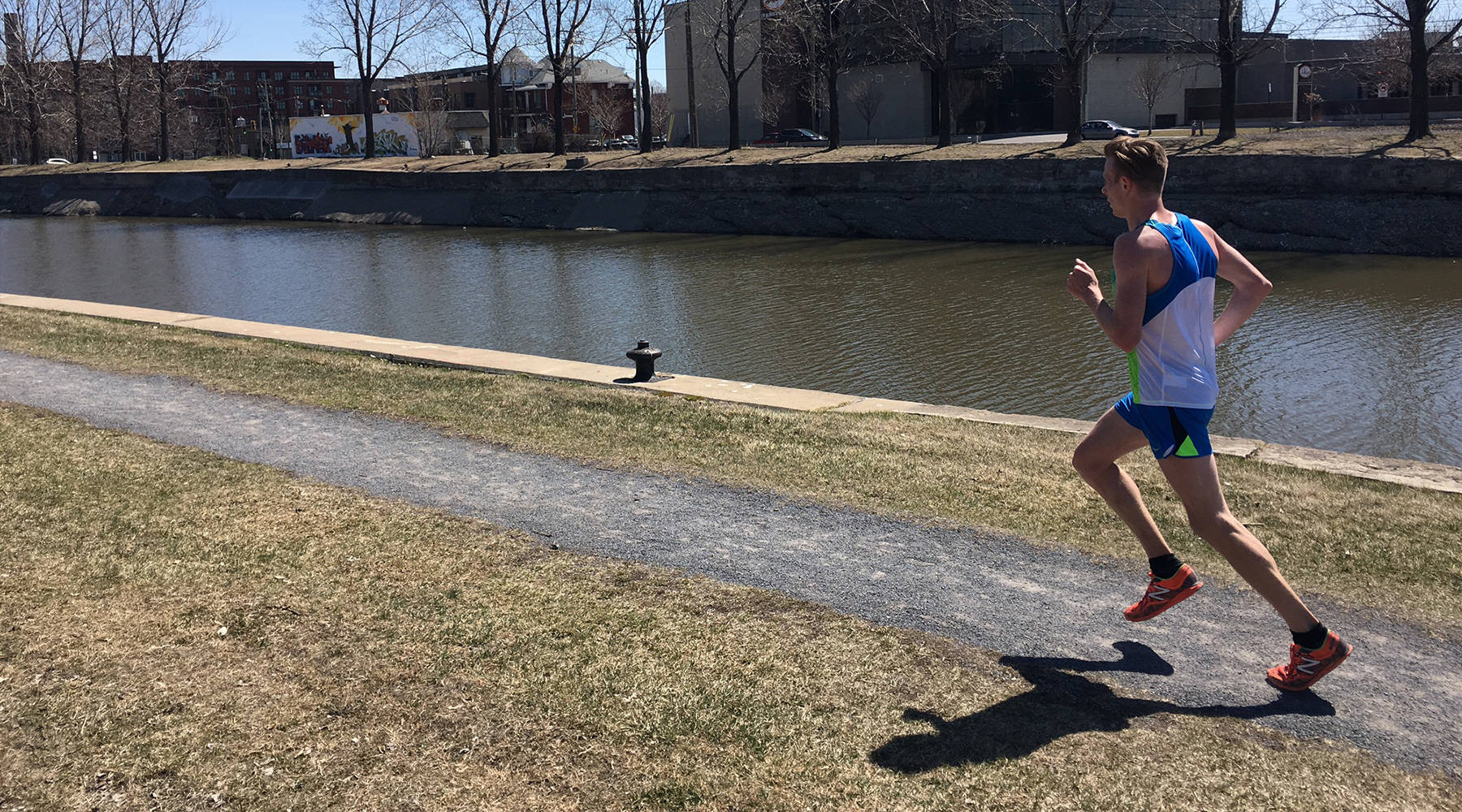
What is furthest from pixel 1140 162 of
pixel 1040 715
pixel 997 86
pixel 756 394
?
pixel 997 86

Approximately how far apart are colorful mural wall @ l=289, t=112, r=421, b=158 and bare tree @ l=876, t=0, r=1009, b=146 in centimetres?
4111

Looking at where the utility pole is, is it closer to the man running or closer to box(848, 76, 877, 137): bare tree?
box(848, 76, 877, 137): bare tree

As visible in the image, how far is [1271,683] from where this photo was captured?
4.30 metres

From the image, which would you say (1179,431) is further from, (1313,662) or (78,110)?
(78,110)

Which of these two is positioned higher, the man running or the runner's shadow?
the man running

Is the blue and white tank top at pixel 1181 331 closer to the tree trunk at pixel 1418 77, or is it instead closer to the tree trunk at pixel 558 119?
the tree trunk at pixel 1418 77

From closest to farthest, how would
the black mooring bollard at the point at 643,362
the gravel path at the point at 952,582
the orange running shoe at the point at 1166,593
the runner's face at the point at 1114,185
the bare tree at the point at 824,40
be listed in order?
the gravel path at the point at 952,582 < the runner's face at the point at 1114,185 < the orange running shoe at the point at 1166,593 < the black mooring bollard at the point at 643,362 < the bare tree at the point at 824,40

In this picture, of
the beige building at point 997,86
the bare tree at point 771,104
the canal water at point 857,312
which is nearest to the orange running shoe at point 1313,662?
the canal water at point 857,312

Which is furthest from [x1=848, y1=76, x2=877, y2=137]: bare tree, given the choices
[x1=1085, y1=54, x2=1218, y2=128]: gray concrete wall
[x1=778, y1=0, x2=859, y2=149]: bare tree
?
[x1=1085, y1=54, x2=1218, y2=128]: gray concrete wall

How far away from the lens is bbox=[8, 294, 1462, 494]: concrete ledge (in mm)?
7367

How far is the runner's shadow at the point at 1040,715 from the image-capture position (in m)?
3.87

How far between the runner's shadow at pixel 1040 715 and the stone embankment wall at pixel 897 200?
78.4 ft

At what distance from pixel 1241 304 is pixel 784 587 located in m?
2.27

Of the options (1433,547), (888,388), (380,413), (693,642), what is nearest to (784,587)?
(693,642)
